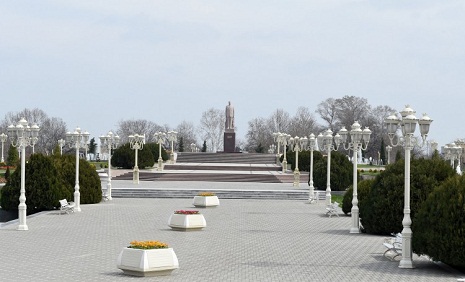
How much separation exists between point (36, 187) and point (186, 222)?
8.47 meters

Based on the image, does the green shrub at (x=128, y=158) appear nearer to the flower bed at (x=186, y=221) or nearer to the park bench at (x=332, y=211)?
the park bench at (x=332, y=211)

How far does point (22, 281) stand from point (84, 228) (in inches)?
404

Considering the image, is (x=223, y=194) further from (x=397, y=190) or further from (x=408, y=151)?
(x=408, y=151)

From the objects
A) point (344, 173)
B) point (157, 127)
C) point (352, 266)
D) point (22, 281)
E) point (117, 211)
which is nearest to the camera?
point (22, 281)

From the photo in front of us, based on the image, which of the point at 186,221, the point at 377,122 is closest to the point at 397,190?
the point at 186,221

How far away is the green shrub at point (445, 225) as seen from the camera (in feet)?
49.8

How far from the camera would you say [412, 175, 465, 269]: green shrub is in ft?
49.8

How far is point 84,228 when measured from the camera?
957 inches

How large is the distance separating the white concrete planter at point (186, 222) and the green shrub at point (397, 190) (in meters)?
4.45

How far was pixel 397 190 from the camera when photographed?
21.7 m

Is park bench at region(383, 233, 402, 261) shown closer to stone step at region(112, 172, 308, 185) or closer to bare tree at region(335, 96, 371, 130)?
stone step at region(112, 172, 308, 185)

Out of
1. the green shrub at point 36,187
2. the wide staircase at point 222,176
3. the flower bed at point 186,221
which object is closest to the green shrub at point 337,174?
the wide staircase at point 222,176

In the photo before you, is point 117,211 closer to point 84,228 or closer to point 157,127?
point 84,228

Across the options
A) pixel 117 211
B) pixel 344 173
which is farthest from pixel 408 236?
pixel 344 173
